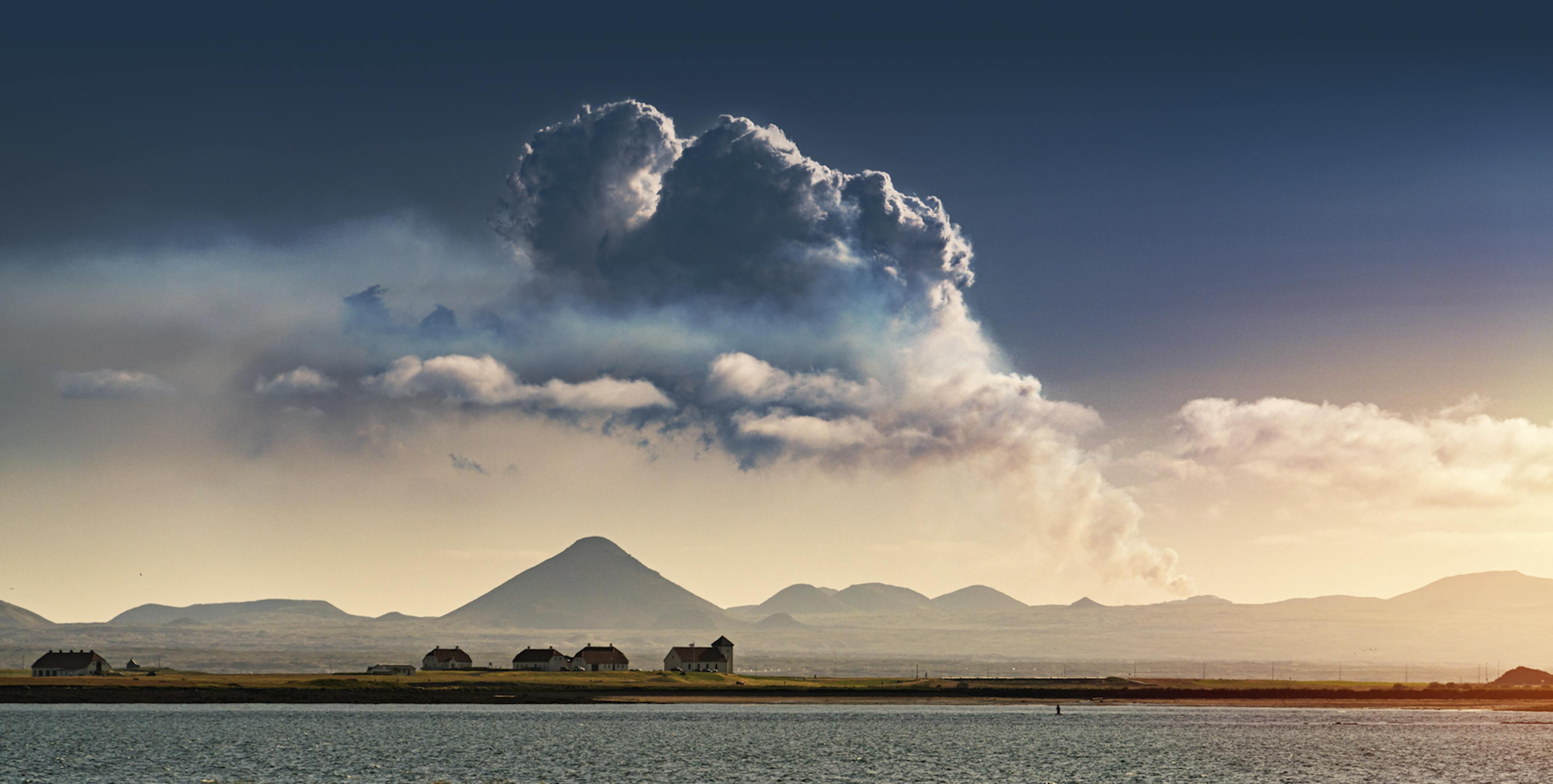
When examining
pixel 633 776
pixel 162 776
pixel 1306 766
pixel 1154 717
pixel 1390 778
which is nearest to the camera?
pixel 162 776

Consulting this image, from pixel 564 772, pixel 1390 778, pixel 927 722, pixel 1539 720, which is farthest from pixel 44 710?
pixel 1539 720

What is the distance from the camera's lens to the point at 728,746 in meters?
125

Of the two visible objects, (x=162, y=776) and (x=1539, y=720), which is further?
(x=1539, y=720)

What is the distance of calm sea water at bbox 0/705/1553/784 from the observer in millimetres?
98750

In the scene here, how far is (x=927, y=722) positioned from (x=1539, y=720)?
93.2 m

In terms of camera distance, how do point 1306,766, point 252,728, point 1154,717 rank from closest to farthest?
point 1306,766 < point 252,728 < point 1154,717

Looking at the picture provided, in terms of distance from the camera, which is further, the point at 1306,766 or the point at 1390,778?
the point at 1306,766

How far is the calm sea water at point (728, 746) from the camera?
98750 millimetres

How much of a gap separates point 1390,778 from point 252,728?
346 feet

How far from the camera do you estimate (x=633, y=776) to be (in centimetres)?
Answer: 9706

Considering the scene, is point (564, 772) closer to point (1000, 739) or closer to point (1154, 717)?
point (1000, 739)

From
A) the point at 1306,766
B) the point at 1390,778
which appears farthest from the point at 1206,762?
the point at 1390,778

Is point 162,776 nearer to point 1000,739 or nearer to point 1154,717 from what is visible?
point 1000,739

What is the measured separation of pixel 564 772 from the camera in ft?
324
